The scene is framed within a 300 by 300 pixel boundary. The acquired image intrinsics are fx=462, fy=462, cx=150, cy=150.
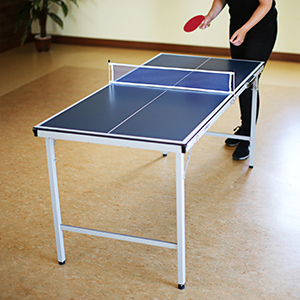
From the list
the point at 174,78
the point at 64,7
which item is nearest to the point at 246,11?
the point at 174,78

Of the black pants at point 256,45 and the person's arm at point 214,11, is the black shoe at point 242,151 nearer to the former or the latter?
the black pants at point 256,45

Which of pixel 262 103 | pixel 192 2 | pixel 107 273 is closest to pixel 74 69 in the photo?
pixel 192 2

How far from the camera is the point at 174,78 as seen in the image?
271 centimetres

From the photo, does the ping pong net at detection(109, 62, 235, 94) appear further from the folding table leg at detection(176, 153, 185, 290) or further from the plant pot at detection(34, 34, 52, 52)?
the plant pot at detection(34, 34, 52, 52)

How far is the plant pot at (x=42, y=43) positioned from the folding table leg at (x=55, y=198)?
188 inches

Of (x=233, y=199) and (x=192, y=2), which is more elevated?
(x=192, y=2)

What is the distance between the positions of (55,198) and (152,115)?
59cm

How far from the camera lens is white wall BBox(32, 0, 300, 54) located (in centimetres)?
585

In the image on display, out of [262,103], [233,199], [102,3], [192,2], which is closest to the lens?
[233,199]

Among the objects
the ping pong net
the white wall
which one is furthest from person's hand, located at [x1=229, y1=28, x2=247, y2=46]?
the white wall

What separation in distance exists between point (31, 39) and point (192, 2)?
2631 millimetres

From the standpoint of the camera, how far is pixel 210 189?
2957 mm

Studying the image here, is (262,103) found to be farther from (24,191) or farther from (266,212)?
(24,191)

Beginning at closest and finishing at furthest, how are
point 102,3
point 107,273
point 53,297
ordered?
point 53,297, point 107,273, point 102,3
